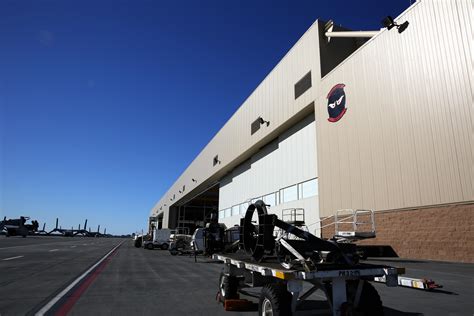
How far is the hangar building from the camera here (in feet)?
49.7

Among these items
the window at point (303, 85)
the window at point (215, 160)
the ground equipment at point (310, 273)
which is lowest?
the ground equipment at point (310, 273)

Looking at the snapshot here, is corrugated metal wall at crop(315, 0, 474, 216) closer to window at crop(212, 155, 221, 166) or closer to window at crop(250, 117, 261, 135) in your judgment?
window at crop(250, 117, 261, 135)

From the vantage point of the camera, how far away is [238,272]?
809cm

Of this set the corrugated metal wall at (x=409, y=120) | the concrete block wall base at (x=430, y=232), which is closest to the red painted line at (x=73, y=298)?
the concrete block wall base at (x=430, y=232)

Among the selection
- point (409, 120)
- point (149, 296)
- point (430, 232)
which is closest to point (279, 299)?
point (149, 296)

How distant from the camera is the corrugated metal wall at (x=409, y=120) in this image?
1510 centimetres

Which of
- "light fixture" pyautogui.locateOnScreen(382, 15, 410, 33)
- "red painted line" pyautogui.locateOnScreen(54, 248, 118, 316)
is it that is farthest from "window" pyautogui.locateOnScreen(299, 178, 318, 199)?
"red painted line" pyautogui.locateOnScreen(54, 248, 118, 316)

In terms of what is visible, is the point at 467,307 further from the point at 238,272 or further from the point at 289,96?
the point at 289,96

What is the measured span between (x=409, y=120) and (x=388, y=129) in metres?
1.33

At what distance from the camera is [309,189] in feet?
83.1

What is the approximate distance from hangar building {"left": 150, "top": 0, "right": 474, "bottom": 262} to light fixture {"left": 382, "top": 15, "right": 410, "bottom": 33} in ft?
1.03

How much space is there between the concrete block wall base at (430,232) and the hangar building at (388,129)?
0.05 metres

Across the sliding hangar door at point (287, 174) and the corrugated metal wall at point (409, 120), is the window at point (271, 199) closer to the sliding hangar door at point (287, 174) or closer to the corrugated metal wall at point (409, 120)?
the sliding hangar door at point (287, 174)

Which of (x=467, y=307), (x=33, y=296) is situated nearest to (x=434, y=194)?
(x=467, y=307)
